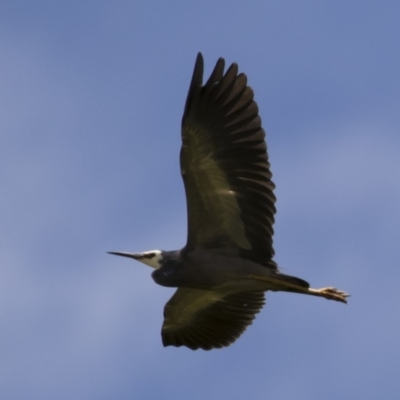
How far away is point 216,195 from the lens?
711 inches

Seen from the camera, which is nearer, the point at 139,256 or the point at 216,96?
the point at 216,96

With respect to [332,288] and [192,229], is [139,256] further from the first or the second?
[332,288]

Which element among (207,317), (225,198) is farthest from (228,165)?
(207,317)

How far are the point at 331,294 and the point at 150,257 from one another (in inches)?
84.3

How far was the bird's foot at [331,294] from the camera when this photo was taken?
60.8 feet

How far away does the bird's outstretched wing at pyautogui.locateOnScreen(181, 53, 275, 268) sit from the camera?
17.8m

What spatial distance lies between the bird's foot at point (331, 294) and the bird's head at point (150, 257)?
1.76m

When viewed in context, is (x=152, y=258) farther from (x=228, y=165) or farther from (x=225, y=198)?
(x=228, y=165)

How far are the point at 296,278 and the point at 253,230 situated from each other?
30.5 inches

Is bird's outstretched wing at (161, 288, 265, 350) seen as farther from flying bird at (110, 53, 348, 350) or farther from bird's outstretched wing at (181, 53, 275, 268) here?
bird's outstretched wing at (181, 53, 275, 268)

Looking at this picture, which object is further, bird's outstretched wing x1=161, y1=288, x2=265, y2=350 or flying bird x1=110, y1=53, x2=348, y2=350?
bird's outstretched wing x1=161, y1=288, x2=265, y2=350

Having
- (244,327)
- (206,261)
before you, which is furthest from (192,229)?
(244,327)

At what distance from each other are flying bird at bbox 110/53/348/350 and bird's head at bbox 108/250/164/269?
0.04 ft

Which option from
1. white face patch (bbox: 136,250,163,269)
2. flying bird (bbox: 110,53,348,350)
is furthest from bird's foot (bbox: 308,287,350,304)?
white face patch (bbox: 136,250,163,269)
